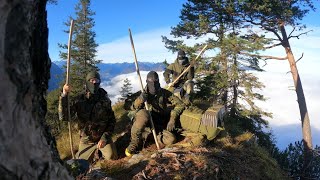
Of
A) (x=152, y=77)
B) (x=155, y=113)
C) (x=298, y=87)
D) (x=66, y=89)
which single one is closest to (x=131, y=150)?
(x=155, y=113)

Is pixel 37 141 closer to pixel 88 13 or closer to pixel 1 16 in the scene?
pixel 1 16

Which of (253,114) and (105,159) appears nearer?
(105,159)

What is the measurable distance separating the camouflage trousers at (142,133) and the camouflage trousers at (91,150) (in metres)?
0.41

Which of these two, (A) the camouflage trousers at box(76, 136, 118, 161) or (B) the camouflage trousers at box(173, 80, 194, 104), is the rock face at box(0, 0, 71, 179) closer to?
(A) the camouflage trousers at box(76, 136, 118, 161)

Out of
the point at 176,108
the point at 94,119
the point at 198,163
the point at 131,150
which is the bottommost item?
the point at 198,163

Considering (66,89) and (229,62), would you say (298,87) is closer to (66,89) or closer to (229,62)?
(229,62)

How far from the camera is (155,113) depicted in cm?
895

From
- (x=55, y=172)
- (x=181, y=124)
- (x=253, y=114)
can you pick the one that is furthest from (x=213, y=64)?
(x=55, y=172)

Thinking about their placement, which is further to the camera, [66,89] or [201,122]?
[201,122]

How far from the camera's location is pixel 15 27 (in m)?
1.62

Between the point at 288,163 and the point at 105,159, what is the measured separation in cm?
1011

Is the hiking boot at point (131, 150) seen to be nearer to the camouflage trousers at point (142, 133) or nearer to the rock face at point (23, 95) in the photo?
the camouflage trousers at point (142, 133)

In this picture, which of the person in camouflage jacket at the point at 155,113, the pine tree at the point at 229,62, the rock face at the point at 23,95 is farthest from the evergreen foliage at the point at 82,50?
the rock face at the point at 23,95

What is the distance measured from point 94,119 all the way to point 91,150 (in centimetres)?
69
